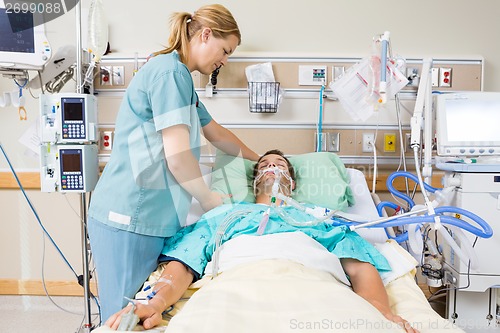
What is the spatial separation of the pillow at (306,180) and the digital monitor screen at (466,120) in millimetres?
518

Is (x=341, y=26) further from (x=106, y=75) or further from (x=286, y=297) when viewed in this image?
(x=286, y=297)

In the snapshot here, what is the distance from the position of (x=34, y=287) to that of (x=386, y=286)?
86.4 inches

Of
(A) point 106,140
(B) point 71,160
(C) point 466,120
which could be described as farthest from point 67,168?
(C) point 466,120

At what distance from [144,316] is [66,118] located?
3.90 ft

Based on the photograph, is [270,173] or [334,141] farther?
[334,141]

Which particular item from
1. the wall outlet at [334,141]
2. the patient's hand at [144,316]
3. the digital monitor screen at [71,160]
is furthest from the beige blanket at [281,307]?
the wall outlet at [334,141]

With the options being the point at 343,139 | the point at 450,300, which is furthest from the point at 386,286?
the point at 343,139

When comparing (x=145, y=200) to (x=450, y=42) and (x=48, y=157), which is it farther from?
(x=450, y=42)

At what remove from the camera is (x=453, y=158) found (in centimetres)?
206

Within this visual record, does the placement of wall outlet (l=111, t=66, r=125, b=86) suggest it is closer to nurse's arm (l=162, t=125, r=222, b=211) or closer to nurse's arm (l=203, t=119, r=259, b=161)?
nurse's arm (l=203, t=119, r=259, b=161)

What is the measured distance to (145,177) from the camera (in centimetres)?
157

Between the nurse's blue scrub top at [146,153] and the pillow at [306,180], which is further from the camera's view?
the pillow at [306,180]

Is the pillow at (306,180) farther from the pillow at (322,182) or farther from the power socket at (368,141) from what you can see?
the power socket at (368,141)

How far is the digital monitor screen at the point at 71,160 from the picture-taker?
2.05 m
